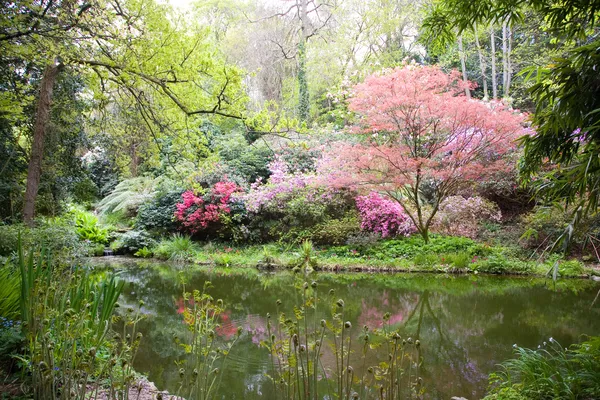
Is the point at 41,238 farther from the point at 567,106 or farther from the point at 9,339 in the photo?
the point at 567,106

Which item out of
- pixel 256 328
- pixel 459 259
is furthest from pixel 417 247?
pixel 256 328

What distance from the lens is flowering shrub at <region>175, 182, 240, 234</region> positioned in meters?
12.1

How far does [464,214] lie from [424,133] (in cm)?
295

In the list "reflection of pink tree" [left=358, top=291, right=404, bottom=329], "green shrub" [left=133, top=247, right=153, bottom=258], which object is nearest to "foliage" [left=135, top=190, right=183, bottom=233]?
"green shrub" [left=133, top=247, right=153, bottom=258]

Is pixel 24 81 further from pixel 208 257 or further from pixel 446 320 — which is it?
pixel 446 320

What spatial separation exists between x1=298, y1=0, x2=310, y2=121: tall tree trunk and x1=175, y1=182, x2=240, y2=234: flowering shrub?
18.4 feet

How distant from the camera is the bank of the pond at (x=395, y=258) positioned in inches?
333

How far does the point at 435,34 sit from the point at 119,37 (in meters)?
2.80

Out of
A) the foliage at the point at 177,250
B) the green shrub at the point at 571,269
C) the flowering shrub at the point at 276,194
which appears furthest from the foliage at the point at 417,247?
the foliage at the point at 177,250

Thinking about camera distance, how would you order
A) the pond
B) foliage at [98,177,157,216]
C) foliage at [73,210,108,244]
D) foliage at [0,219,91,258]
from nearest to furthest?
the pond
foliage at [0,219,91,258]
foliage at [73,210,108,244]
foliage at [98,177,157,216]

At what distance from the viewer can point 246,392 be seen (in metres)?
3.09

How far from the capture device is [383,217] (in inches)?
433

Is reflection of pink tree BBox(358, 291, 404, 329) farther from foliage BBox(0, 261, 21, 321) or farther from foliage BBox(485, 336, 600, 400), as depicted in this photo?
foliage BBox(0, 261, 21, 321)

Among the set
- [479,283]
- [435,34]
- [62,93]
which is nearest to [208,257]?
[62,93]
